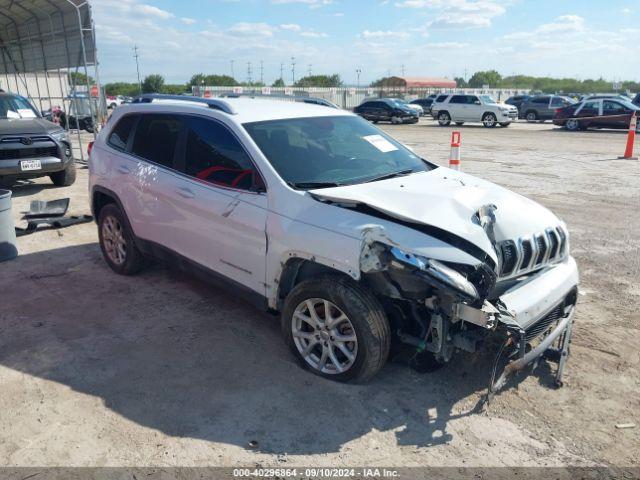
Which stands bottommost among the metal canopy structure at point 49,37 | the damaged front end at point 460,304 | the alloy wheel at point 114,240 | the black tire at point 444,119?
the black tire at point 444,119

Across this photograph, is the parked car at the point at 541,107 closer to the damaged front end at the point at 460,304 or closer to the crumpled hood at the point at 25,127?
the crumpled hood at the point at 25,127

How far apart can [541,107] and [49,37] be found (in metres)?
27.6

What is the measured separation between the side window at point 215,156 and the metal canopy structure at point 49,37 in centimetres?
868

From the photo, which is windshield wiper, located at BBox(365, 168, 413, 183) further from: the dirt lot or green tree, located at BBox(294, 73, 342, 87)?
green tree, located at BBox(294, 73, 342, 87)

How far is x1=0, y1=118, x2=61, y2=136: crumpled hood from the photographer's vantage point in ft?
30.7

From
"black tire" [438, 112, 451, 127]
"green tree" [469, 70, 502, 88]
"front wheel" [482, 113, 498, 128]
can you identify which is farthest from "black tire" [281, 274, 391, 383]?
"green tree" [469, 70, 502, 88]

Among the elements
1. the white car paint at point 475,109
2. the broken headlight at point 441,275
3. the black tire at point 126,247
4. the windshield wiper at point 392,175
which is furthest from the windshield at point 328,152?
the white car paint at point 475,109

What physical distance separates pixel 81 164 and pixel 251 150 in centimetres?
1101

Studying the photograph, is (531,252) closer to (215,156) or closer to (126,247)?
(215,156)

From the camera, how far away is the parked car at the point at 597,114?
23844 millimetres

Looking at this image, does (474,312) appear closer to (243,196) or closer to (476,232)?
(476,232)

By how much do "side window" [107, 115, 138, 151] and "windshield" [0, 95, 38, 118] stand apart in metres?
6.09

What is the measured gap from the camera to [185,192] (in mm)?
4512

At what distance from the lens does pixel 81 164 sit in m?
13.5
